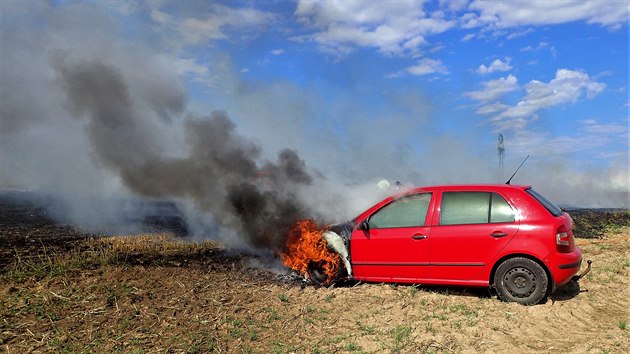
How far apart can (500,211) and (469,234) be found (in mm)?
550

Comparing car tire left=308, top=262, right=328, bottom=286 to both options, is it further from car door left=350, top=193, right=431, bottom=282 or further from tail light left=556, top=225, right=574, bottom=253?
tail light left=556, top=225, right=574, bottom=253

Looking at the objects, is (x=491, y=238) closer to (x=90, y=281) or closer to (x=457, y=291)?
(x=457, y=291)

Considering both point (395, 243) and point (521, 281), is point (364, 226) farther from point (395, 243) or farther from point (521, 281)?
point (521, 281)

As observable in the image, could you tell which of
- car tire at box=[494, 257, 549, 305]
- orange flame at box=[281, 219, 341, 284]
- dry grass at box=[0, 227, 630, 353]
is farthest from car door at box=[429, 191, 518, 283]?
orange flame at box=[281, 219, 341, 284]

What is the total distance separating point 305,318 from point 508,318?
256cm

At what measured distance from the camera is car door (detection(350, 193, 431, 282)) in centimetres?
639

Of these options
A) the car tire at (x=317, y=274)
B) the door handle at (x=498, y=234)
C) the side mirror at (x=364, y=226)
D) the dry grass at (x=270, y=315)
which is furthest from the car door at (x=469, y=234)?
the car tire at (x=317, y=274)

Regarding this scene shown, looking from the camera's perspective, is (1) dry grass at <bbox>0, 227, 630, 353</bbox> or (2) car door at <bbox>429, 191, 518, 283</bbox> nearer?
(1) dry grass at <bbox>0, 227, 630, 353</bbox>

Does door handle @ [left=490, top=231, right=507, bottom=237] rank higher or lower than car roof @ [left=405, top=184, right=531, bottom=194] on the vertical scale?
lower

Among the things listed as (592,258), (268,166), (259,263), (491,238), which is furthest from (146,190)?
(592,258)

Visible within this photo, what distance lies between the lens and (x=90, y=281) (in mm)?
6617

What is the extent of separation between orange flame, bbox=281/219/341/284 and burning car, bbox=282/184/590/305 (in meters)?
0.03

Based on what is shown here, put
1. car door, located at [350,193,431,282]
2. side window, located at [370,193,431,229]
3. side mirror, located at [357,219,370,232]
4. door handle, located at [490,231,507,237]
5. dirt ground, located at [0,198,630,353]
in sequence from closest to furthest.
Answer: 1. dirt ground, located at [0,198,630,353]
2. door handle, located at [490,231,507,237]
3. car door, located at [350,193,431,282]
4. side window, located at [370,193,431,229]
5. side mirror, located at [357,219,370,232]

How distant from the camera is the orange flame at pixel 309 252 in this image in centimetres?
725
